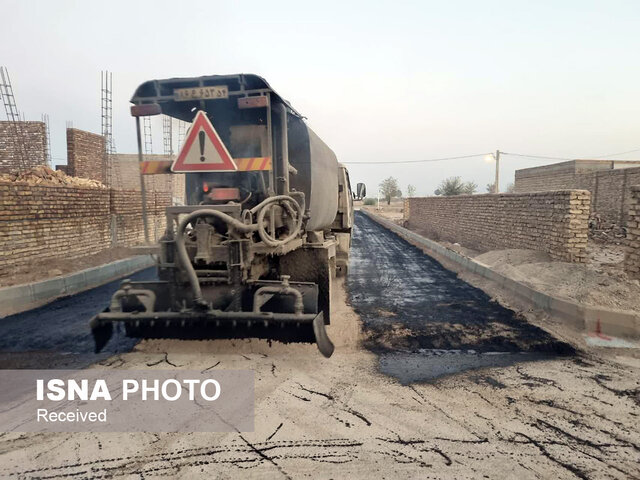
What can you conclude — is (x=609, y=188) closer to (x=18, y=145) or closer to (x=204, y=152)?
(x=204, y=152)

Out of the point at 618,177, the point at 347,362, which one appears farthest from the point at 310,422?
the point at 618,177

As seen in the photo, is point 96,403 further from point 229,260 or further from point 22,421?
point 229,260

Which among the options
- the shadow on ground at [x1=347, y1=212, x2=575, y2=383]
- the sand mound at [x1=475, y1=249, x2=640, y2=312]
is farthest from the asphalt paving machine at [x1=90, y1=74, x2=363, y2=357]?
the sand mound at [x1=475, y1=249, x2=640, y2=312]

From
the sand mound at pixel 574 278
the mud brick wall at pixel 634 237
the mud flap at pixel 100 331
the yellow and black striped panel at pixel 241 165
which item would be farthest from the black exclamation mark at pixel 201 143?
the mud brick wall at pixel 634 237

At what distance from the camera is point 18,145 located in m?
14.4

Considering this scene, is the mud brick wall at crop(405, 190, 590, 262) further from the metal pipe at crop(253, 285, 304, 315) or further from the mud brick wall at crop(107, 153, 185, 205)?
the mud brick wall at crop(107, 153, 185, 205)

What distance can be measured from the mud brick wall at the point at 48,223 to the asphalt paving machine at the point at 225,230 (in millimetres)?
5260

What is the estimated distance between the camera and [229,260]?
408 centimetres

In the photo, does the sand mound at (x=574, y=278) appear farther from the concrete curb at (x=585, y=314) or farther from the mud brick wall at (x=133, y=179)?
the mud brick wall at (x=133, y=179)

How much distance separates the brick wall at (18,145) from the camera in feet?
46.8

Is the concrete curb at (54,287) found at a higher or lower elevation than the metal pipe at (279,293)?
lower

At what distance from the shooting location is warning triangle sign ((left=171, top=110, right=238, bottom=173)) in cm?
418

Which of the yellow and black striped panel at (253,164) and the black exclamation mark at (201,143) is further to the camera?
the yellow and black striped panel at (253,164)

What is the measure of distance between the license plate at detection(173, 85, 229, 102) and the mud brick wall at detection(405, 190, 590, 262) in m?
7.34
